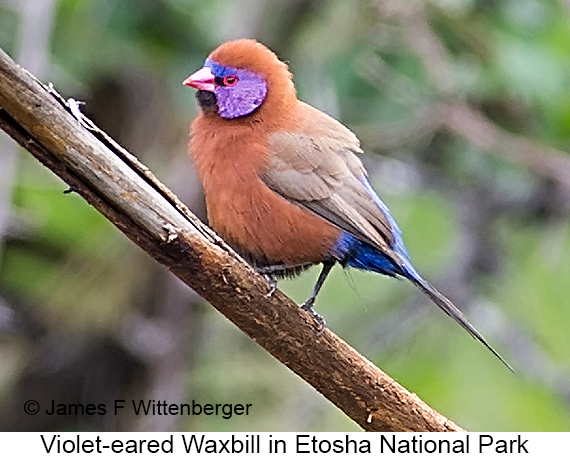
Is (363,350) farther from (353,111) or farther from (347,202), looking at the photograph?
(347,202)

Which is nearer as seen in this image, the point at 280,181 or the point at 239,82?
the point at 280,181

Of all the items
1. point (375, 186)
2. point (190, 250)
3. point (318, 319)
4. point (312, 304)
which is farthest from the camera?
point (375, 186)

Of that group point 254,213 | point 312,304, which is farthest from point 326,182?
point 312,304

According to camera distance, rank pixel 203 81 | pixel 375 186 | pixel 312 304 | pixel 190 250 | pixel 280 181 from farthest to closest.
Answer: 1. pixel 375 186
2. pixel 203 81
3. pixel 280 181
4. pixel 312 304
5. pixel 190 250

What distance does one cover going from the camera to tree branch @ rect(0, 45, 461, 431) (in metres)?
3.06

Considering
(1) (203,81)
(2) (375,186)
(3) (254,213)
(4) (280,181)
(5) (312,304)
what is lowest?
(5) (312,304)

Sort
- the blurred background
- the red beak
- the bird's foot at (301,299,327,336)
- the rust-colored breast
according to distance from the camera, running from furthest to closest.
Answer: the blurred background
the red beak
the rust-colored breast
the bird's foot at (301,299,327,336)

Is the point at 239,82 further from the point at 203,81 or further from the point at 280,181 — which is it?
the point at 280,181

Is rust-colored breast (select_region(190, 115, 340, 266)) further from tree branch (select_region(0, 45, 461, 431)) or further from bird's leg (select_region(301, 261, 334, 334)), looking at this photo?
tree branch (select_region(0, 45, 461, 431))

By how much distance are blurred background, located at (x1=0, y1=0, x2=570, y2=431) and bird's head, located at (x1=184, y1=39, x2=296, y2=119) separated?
1.19 metres

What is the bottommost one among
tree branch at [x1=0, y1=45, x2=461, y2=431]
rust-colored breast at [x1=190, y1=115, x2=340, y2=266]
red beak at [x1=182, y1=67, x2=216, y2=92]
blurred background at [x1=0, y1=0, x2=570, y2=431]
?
tree branch at [x1=0, y1=45, x2=461, y2=431]

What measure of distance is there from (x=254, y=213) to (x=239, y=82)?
53 cm

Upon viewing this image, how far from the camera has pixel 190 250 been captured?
129 inches

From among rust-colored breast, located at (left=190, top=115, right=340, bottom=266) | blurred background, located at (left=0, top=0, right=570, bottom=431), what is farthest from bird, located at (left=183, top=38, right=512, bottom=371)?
blurred background, located at (left=0, top=0, right=570, bottom=431)
